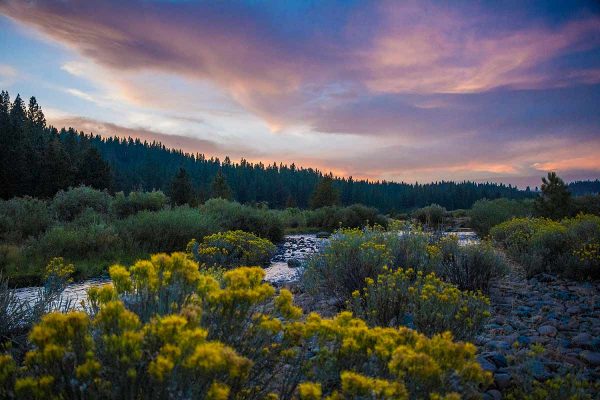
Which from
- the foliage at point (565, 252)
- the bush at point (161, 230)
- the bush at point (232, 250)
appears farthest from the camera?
the bush at point (161, 230)

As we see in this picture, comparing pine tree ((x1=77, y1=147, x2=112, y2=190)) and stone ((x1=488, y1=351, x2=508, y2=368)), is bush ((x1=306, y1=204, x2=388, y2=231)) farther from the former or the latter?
pine tree ((x1=77, y1=147, x2=112, y2=190))

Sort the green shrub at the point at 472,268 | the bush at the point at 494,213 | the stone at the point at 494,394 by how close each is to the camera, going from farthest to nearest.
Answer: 1. the bush at the point at 494,213
2. the green shrub at the point at 472,268
3. the stone at the point at 494,394

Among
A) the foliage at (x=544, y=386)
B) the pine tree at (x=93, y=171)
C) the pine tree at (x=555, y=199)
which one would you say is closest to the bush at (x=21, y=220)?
the foliage at (x=544, y=386)

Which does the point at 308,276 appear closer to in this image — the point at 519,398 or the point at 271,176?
the point at 519,398

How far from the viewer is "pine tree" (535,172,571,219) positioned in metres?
19.5

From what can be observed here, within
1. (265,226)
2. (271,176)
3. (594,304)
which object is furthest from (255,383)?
(271,176)

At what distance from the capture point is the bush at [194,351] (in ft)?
5.98

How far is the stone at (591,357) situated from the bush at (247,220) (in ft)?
50.7

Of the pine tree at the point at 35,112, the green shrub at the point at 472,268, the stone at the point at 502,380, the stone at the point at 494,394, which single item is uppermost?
the pine tree at the point at 35,112

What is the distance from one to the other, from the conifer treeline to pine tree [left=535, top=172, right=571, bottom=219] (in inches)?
836

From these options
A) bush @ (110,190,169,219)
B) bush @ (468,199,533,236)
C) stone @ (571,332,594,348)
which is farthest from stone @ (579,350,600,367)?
bush @ (468,199,533,236)

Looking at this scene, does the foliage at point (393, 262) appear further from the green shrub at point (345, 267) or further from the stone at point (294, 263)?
the stone at point (294, 263)

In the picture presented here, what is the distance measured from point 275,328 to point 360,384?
23.4 inches

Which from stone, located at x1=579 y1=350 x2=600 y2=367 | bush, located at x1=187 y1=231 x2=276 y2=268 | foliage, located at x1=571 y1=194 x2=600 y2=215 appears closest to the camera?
stone, located at x1=579 y1=350 x2=600 y2=367
